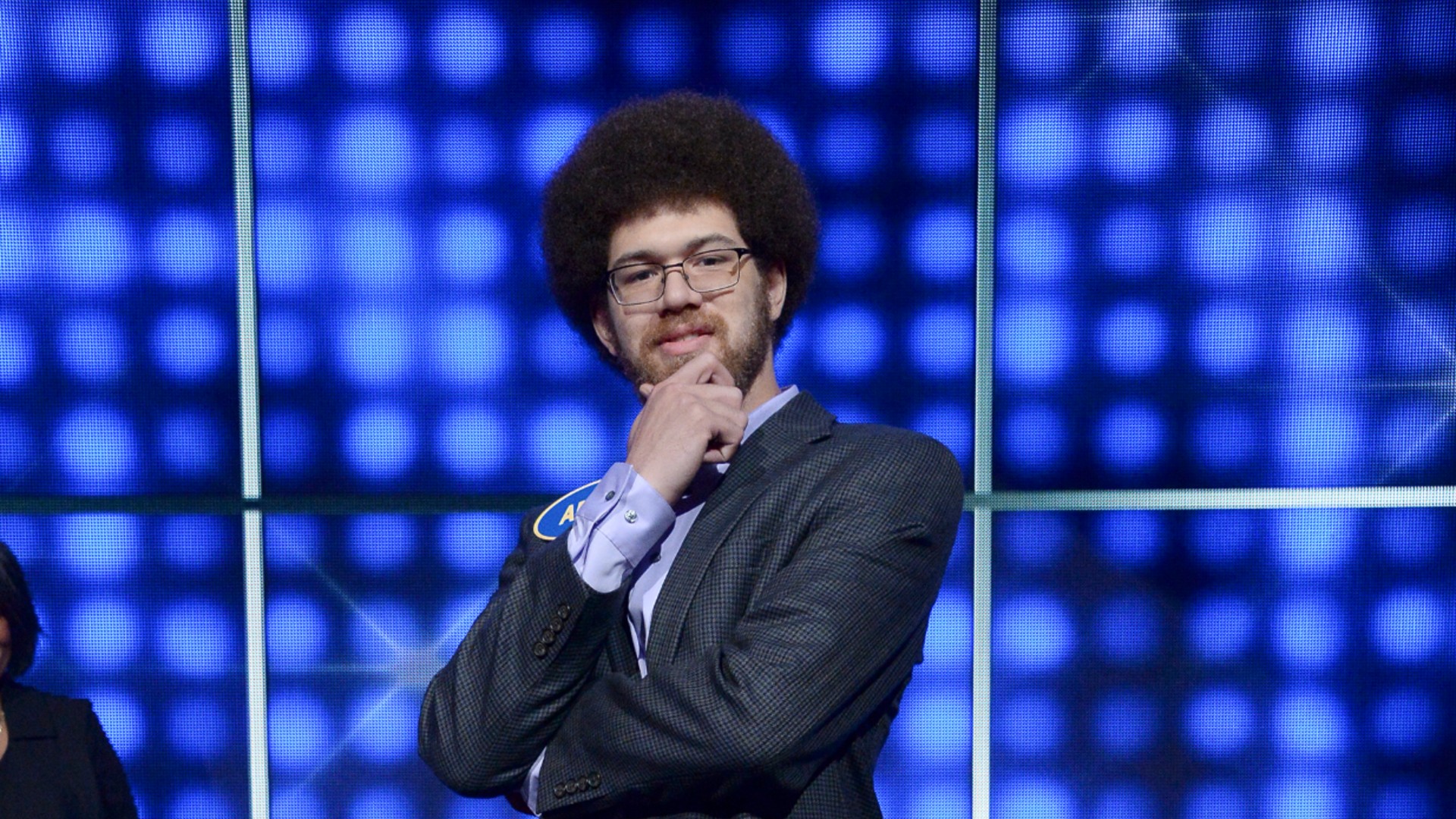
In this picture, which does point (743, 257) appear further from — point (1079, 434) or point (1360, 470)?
point (1360, 470)

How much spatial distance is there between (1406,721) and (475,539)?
8.00 feet

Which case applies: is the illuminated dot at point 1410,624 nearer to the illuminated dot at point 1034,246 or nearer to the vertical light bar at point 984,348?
the vertical light bar at point 984,348

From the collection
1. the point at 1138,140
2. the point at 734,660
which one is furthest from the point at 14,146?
the point at 1138,140

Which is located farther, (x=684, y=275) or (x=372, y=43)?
(x=372, y=43)

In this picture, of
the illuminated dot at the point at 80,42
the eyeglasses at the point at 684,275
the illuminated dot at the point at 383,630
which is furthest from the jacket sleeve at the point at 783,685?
the illuminated dot at the point at 80,42

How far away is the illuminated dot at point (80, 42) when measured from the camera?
2.93 m

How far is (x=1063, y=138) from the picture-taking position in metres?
2.89

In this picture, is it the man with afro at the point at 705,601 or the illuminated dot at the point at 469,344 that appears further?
the illuminated dot at the point at 469,344

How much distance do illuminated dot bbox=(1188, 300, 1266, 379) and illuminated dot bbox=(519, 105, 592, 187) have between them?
1636mm

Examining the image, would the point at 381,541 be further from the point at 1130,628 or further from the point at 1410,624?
the point at 1410,624

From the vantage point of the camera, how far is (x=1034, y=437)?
115 inches

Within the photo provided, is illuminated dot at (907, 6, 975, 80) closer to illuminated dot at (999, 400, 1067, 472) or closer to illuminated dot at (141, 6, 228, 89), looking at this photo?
illuminated dot at (999, 400, 1067, 472)

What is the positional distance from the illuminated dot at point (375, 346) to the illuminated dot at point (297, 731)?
0.85 metres

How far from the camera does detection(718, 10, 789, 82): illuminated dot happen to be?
291cm
